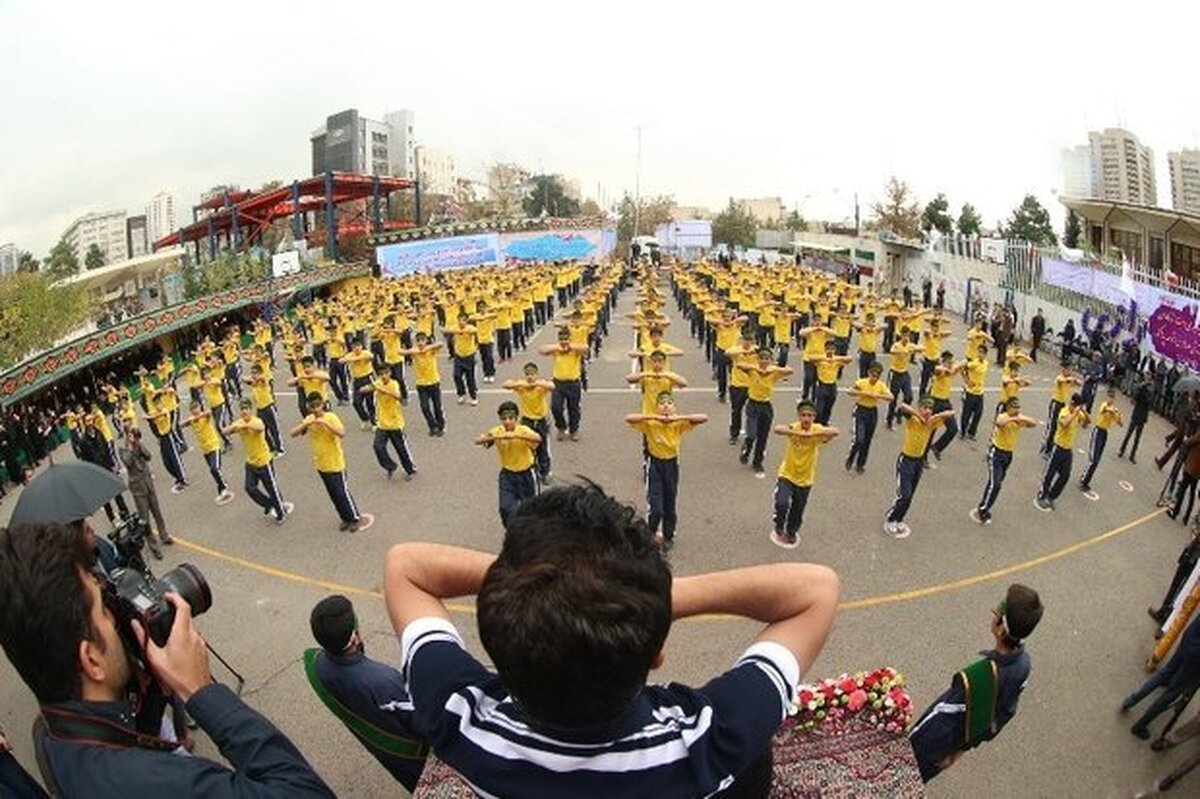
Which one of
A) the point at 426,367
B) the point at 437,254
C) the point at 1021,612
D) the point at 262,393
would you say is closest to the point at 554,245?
the point at 437,254

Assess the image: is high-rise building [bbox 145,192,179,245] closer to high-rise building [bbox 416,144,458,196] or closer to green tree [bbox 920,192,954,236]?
high-rise building [bbox 416,144,458,196]

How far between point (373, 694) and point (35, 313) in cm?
3126

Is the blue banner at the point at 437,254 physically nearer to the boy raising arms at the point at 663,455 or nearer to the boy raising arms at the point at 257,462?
the boy raising arms at the point at 257,462

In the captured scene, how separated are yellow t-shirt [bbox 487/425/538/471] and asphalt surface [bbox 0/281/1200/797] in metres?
1.16

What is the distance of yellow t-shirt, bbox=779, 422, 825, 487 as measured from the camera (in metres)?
7.81

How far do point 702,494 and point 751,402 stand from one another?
1.61m

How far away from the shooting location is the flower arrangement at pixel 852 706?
8.34 feet

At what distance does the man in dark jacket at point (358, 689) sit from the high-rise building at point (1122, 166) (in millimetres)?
39666

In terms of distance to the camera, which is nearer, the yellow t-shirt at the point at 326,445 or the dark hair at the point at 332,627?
the dark hair at the point at 332,627

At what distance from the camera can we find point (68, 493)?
3854 millimetres

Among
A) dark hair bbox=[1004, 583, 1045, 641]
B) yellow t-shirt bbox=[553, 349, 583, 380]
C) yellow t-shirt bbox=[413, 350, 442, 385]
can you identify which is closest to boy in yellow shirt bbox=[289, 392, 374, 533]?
yellow t-shirt bbox=[413, 350, 442, 385]

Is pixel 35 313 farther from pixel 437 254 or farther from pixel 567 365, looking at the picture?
pixel 567 365

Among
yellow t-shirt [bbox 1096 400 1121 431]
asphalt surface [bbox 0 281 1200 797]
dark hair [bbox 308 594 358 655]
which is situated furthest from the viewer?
yellow t-shirt [bbox 1096 400 1121 431]

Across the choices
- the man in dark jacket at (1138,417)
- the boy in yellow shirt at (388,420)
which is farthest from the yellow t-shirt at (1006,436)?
the boy in yellow shirt at (388,420)
